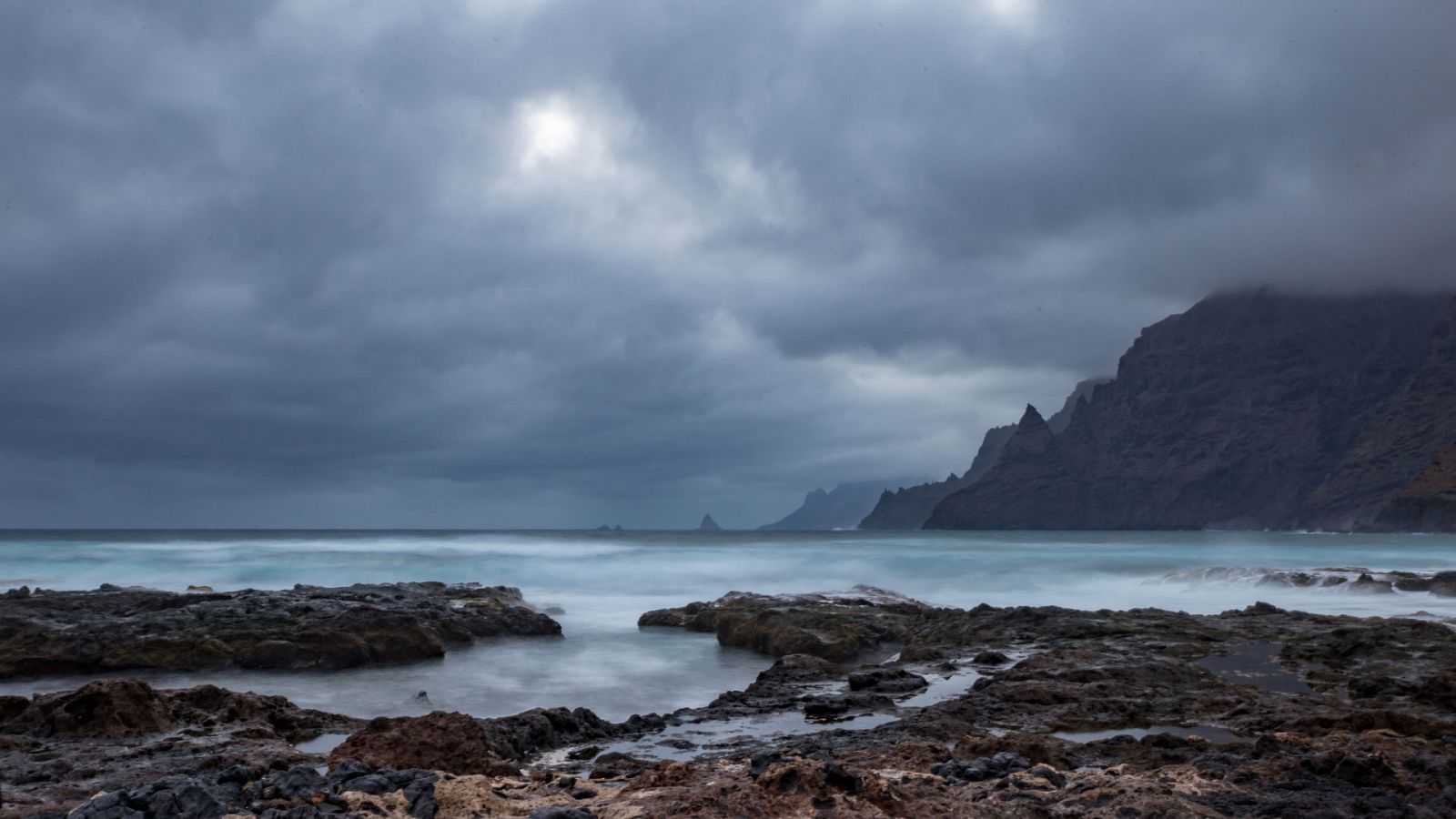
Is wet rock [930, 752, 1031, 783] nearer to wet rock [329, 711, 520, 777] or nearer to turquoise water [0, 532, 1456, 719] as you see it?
wet rock [329, 711, 520, 777]

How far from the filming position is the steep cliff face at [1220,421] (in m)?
143

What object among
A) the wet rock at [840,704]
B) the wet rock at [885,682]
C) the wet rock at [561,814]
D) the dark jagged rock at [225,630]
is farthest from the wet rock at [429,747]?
the dark jagged rock at [225,630]

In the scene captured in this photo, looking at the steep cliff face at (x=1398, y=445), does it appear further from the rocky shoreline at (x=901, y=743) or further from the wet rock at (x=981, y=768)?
the wet rock at (x=981, y=768)

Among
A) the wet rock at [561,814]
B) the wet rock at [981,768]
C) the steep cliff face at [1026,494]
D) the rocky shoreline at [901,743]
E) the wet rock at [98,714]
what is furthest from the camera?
the steep cliff face at [1026,494]

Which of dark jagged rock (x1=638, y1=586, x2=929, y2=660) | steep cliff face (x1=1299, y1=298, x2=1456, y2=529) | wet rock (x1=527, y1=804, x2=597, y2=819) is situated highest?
steep cliff face (x1=1299, y1=298, x2=1456, y2=529)

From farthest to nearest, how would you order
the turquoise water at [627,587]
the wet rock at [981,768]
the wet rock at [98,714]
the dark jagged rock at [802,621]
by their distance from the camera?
the dark jagged rock at [802,621] < the turquoise water at [627,587] < the wet rock at [98,714] < the wet rock at [981,768]

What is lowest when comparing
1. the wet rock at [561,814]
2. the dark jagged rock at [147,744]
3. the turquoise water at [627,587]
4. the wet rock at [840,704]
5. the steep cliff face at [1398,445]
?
the turquoise water at [627,587]

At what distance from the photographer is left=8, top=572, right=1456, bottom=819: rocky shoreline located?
204 inches

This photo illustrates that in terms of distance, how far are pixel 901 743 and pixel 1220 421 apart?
17496 centimetres

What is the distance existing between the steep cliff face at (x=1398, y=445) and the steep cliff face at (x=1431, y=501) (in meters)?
17.3

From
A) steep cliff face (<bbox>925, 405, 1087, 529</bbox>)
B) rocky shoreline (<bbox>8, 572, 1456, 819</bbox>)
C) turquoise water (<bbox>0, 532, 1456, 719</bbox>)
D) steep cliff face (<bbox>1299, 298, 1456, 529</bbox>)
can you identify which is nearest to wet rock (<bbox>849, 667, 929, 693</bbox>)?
rocky shoreline (<bbox>8, 572, 1456, 819</bbox>)

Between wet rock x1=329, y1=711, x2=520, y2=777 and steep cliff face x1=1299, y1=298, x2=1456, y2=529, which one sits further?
steep cliff face x1=1299, y1=298, x2=1456, y2=529

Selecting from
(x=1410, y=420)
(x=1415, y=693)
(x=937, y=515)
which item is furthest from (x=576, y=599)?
(x=937, y=515)

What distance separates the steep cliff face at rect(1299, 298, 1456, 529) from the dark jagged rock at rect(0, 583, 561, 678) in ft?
427
